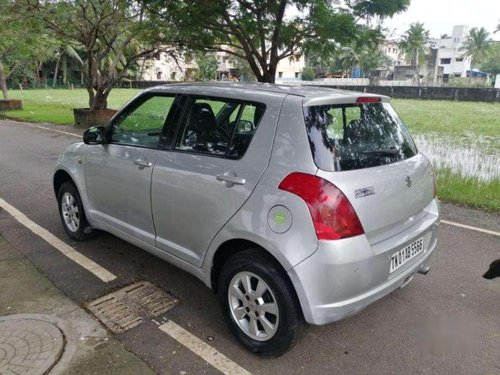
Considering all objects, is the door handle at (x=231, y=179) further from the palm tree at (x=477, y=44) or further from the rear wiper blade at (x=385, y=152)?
the palm tree at (x=477, y=44)

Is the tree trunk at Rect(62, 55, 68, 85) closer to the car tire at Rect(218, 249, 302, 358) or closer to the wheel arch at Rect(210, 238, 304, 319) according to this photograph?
the wheel arch at Rect(210, 238, 304, 319)

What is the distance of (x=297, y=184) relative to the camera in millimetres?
2570

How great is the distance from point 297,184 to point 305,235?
1.01 feet

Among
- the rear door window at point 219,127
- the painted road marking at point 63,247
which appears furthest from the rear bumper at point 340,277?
the painted road marking at point 63,247

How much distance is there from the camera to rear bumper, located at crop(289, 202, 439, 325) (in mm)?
2475

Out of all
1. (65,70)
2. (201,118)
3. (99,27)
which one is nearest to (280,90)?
(201,118)

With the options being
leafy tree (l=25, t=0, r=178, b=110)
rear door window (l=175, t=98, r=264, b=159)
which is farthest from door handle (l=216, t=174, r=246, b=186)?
leafy tree (l=25, t=0, r=178, b=110)

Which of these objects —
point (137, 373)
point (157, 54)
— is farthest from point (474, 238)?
point (157, 54)

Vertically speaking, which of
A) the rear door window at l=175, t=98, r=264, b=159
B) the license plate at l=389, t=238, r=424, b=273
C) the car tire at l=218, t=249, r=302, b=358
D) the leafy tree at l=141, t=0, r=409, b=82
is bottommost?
the car tire at l=218, t=249, r=302, b=358

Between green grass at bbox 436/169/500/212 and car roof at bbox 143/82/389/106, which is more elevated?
car roof at bbox 143/82/389/106

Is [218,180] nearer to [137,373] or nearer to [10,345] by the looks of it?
[137,373]

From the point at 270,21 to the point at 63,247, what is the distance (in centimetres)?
641

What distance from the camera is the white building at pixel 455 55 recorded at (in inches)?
3642

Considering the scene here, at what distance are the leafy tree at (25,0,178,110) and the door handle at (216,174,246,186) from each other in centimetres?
826
